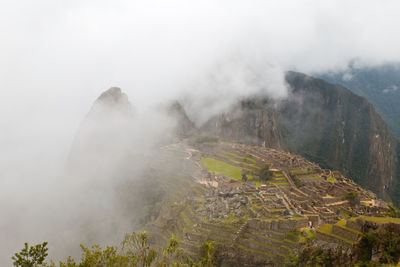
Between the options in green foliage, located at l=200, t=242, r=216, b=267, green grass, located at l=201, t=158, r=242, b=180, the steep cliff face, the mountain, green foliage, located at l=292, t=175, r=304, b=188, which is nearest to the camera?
green foliage, located at l=200, t=242, r=216, b=267

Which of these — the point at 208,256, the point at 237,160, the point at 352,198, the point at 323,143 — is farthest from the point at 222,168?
the point at 323,143

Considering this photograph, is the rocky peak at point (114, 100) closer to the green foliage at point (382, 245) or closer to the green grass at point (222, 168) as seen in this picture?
the green grass at point (222, 168)

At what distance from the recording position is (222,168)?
175ft

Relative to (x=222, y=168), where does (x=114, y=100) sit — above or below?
above

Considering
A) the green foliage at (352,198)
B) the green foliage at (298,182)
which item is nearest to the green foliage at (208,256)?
the green foliage at (352,198)

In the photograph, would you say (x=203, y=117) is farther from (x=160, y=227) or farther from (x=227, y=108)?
(x=160, y=227)

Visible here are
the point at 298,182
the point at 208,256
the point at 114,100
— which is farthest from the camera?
the point at 114,100

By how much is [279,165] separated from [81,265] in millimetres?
41103

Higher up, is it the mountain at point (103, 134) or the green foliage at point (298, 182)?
the mountain at point (103, 134)

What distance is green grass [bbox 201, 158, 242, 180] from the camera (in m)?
49.8

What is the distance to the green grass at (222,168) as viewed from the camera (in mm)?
49844

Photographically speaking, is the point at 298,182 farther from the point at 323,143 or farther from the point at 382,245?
the point at 323,143

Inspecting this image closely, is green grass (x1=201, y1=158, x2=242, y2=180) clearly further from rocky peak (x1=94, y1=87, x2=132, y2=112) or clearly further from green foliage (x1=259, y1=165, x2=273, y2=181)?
rocky peak (x1=94, y1=87, x2=132, y2=112)

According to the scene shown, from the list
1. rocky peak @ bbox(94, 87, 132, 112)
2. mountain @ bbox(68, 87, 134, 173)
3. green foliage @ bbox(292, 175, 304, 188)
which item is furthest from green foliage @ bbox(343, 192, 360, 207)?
rocky peak @ bbox(94, 87, 132, 112)
